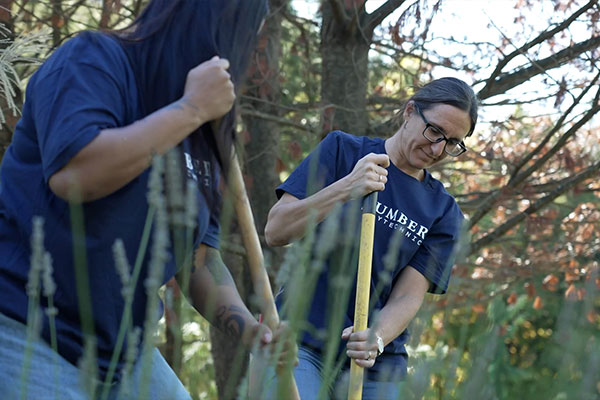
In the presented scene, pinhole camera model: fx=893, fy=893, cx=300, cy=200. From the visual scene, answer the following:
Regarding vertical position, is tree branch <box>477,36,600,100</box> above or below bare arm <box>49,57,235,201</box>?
above

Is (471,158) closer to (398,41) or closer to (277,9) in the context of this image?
(398,41)

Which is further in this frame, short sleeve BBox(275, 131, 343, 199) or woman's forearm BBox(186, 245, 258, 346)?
short sleeve BBox(275, 131, 343, 199)

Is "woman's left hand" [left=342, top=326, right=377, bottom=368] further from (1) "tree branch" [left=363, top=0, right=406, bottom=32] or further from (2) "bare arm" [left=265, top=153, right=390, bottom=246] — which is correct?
(1) "tree branch" [left=363, top=0, right=406, bottom=32]

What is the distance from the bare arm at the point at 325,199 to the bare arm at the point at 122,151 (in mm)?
1114

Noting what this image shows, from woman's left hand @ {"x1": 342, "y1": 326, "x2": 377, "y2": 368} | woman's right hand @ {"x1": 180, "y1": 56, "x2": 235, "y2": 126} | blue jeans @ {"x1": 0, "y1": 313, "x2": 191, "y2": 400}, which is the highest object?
woman's right hand @ {"x1": 180, "y1": 56, "x2": 235, "y2": 126}

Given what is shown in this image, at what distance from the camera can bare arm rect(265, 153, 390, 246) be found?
3020 millimetres

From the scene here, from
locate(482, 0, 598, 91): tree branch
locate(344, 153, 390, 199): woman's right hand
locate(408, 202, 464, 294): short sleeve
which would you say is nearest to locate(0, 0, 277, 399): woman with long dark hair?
locate(344, 153, 390, 199): woman's right hand

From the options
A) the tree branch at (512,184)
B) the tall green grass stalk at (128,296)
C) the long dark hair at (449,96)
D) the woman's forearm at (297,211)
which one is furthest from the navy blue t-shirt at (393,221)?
the tree branch at (512,184)

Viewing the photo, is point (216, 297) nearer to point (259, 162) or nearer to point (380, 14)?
point (380, 14)

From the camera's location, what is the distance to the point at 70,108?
184 centimetres

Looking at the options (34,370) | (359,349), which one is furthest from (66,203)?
(359,349)

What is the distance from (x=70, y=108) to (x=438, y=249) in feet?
6.28

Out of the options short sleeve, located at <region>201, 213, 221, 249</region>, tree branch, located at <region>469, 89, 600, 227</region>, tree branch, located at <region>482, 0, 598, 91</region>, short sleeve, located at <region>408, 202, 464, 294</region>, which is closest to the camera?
short sleeve, located at <region>201, 213, 221, 249</region>

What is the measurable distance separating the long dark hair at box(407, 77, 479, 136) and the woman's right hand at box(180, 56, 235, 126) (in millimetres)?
1695
